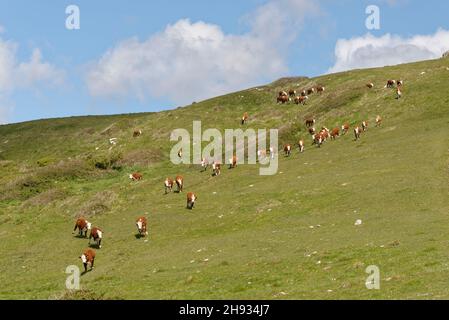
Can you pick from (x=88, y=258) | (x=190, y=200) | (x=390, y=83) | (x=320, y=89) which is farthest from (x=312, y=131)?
(x=88, y=258)

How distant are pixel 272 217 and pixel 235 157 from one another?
1808cm

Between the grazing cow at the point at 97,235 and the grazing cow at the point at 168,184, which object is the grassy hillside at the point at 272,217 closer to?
the grazing cow at the point at 97,235

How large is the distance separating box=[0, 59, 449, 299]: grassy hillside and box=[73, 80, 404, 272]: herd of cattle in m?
0.81

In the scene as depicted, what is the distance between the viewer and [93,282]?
87.3 feet

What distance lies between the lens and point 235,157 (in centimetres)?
5319

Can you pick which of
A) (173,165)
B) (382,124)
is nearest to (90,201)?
(173,165)

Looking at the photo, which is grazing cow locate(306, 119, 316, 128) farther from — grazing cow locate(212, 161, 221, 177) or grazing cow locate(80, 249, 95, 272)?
grazing cow locate(80, 249, 95, 272)

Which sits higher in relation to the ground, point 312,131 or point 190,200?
point 312,131

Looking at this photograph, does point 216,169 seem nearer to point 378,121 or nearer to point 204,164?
point 204,164

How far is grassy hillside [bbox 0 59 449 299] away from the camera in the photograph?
914 inches

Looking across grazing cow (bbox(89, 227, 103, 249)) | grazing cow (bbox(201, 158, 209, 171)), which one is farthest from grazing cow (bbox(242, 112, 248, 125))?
grazing cow (bbox(89, 227, 103, 249))

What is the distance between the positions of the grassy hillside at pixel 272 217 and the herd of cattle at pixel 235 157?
806 mm
